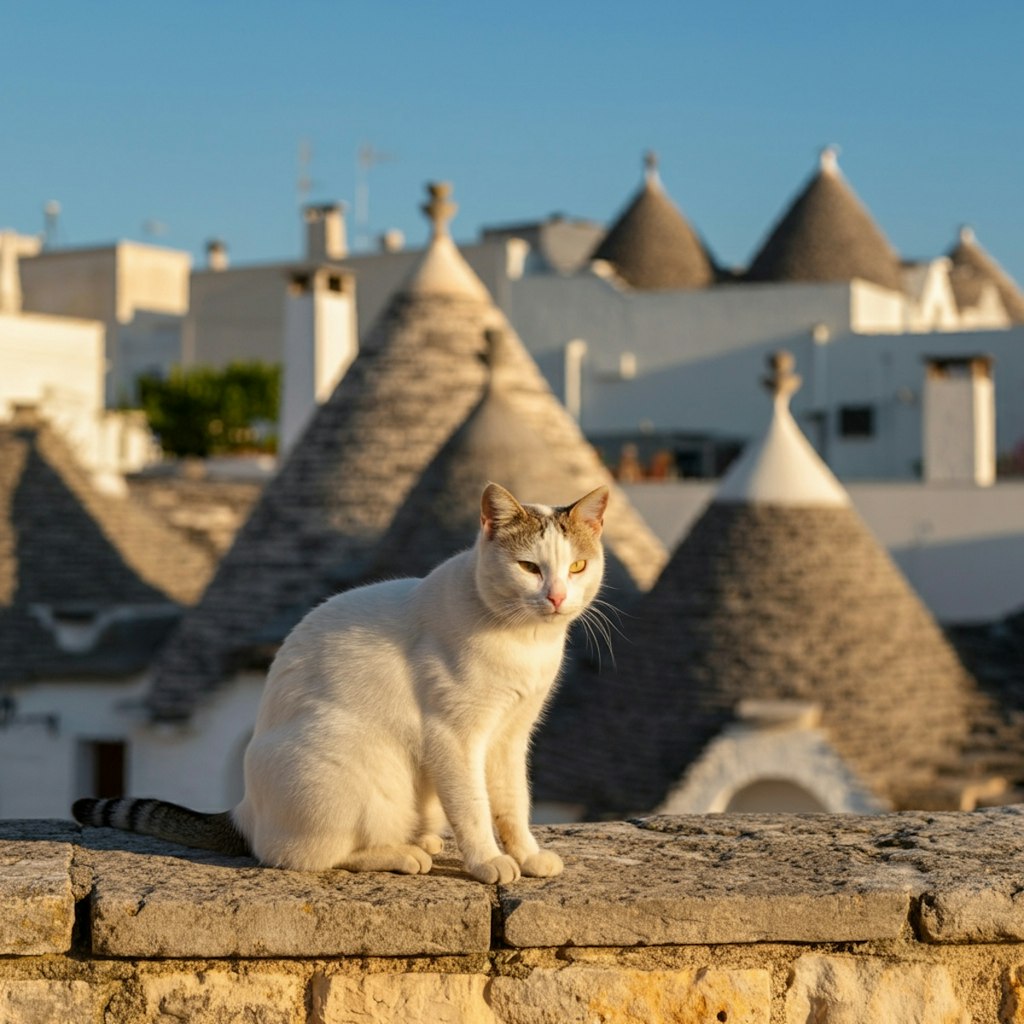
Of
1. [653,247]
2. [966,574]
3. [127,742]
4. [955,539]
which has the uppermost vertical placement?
[653,247]

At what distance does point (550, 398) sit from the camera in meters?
17.3

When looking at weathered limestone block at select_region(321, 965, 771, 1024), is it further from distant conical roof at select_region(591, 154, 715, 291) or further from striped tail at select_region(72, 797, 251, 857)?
distant conical roof at select_region(591, 154, 715, 291)

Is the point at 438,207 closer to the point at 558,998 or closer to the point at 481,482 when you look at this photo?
the point at 481,482

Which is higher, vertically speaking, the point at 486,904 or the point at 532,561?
the point at 532,561

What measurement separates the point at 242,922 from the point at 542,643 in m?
0.81

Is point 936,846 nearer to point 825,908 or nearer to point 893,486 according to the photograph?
point 825,908

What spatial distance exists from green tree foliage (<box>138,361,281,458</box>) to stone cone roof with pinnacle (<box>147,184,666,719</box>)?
31.4 meters

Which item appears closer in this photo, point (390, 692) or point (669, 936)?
point (669, 936)

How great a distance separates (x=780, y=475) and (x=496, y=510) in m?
11.8

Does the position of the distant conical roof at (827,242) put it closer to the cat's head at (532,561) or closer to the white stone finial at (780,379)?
the white stone finial at (780,379)

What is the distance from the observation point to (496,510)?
371cm

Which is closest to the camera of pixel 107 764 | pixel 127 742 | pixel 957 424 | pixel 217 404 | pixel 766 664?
pixel 766 664

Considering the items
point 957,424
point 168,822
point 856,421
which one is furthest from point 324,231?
point 168,822

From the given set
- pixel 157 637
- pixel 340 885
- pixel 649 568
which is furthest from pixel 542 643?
pixel 157 637
